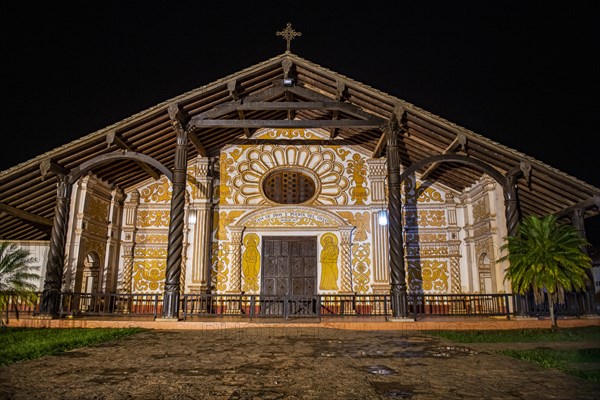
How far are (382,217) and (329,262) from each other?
2.69 meters

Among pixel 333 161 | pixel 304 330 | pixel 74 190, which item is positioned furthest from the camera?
pixel 333 161

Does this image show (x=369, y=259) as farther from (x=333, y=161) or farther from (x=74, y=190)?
(x=74, y=190)

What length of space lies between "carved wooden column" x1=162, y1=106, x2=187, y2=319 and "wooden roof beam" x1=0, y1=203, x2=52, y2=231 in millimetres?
5791

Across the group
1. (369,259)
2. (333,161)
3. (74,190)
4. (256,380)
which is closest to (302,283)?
(369,259)

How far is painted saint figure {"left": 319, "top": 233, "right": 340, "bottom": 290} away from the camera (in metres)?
16.3

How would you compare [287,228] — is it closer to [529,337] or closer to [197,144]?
[197,144]

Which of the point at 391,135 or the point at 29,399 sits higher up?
the point at 391,135

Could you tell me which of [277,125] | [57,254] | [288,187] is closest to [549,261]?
[277,125]

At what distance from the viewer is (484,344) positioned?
26.1 ft

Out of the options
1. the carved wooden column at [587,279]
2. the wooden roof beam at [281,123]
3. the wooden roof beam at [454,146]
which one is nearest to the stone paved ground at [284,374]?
the wooden roof beam at [454,146]

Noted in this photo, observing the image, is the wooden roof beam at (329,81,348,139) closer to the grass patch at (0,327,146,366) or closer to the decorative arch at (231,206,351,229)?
the decorative arch at (231,206,351,229)

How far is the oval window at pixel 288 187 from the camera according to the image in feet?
56.9

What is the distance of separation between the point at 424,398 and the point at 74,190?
47.5 ft

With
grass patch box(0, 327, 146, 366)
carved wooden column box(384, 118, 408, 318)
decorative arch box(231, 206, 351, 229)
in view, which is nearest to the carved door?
decorative arch box(231, 206, 351, 229)
